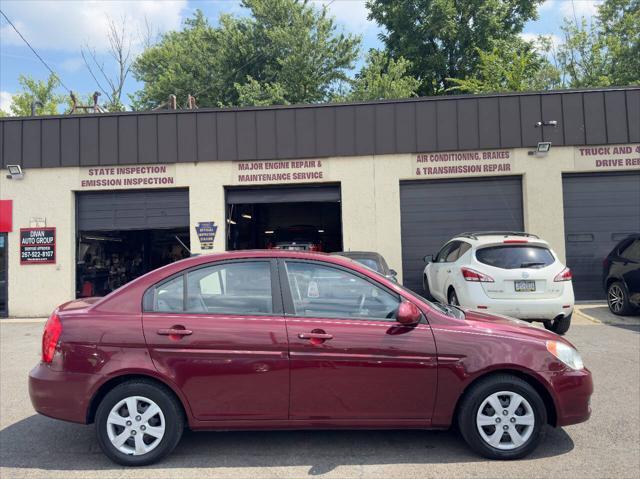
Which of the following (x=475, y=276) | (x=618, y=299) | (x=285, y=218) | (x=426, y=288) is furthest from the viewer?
(x=285, y=218)

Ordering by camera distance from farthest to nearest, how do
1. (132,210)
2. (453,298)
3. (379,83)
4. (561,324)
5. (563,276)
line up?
(379,83) → (132,210) → (453,298) → (561,324) → (563,276)

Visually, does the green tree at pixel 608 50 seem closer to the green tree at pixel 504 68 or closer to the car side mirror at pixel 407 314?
the green tree at pixel 504 68

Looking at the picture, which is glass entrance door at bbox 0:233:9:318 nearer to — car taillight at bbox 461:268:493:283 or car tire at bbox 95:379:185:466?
car tire at bbox 95:379:185:466

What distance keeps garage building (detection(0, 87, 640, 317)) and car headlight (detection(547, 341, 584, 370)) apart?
27.6 feet

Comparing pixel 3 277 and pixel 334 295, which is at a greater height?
pixel 3 277

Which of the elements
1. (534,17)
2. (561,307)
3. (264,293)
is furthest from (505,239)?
(534,17)

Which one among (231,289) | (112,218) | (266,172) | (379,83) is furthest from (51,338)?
(379,83)

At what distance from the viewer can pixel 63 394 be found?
4004mm

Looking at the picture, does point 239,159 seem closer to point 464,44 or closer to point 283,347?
point 283,347

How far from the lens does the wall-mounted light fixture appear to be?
1276cm

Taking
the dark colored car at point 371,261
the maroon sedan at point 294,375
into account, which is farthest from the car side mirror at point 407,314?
the dark colored car at point 371,261

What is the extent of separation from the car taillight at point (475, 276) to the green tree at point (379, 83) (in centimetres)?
1787

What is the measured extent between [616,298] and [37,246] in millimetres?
13158

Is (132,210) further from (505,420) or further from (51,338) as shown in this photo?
(505,420)
